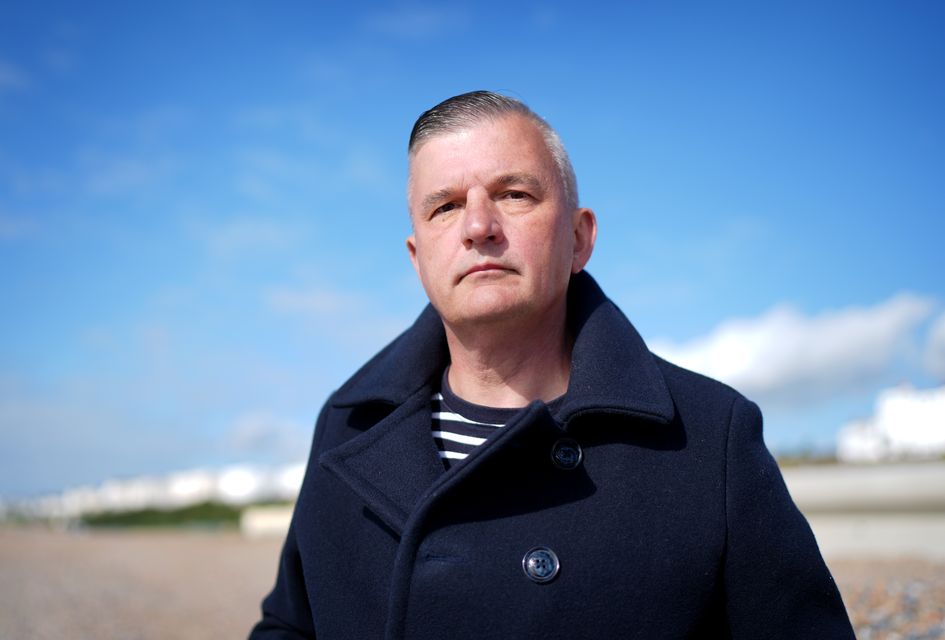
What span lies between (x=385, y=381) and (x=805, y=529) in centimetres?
130

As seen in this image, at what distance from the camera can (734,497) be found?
2262mm

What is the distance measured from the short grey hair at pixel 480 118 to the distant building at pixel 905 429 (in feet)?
53.5

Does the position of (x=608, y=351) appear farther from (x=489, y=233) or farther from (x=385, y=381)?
(x=385, y=381)

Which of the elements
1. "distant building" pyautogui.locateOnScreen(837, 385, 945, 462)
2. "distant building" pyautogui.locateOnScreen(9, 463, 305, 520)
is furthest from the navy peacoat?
"distant building" pyautogui.locateOnScreen(9, 463, 305, 520)

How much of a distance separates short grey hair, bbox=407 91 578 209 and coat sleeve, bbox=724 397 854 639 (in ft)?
3.18

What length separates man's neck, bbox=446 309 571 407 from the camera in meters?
2.50

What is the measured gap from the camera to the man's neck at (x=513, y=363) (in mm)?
2498

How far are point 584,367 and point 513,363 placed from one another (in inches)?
8.3

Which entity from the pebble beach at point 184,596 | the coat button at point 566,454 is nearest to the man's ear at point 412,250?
the coat button at point 566,454

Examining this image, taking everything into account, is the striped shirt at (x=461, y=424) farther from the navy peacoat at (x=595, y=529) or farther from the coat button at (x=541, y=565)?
the coat button at (x=541, y=565)

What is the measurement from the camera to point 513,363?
2539 mm

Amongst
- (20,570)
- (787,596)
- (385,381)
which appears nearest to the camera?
(787,596)

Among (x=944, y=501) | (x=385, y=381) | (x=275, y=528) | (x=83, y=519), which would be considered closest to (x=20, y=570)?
(x=275, y=528)

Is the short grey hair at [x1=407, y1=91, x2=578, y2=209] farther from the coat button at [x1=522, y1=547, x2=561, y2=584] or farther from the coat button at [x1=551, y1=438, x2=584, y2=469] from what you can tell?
the coat button at [x1=522, y1=547, x2=561, y2=584]
